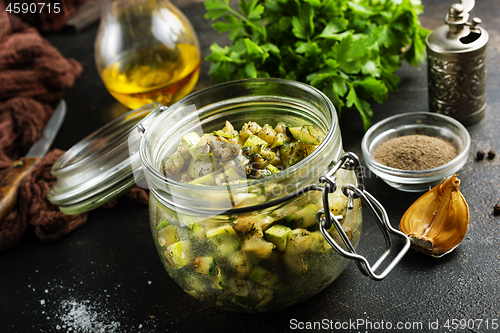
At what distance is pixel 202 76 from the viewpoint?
1.70 meters

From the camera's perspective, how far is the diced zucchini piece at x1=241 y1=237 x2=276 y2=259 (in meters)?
0.70

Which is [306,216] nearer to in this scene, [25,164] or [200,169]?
[200,169]

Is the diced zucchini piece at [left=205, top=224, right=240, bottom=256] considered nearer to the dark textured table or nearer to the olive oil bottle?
the dark textured table

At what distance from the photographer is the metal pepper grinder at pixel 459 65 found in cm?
112

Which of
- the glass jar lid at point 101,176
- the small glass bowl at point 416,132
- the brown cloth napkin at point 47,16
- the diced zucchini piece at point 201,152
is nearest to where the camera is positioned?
the diced zucchini piece at point 201,152

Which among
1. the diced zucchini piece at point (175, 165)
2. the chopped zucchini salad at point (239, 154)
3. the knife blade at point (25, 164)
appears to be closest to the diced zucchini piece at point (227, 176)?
the chopped zucchini salad at point (239, 154)

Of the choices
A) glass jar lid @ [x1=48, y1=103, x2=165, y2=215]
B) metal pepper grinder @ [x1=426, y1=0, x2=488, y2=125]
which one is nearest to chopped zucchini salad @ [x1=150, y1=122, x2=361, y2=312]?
glass jar lid @ [x1=48, y1=103, x2=165, y2=215]

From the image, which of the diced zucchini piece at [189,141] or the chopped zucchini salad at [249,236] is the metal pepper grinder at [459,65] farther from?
the diced zucchini piece at [189,141]

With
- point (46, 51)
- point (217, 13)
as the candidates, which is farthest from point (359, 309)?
point (46, 51)

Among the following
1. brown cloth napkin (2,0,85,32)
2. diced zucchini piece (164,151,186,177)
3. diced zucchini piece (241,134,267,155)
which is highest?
diced zucchini piece (241,134,267,155)

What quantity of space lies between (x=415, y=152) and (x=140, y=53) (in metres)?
0.95

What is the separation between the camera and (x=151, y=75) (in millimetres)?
1434

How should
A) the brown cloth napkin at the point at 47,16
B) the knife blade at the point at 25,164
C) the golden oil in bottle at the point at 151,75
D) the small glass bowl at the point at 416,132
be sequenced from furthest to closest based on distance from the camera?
the brown cloth napkin at the point at 47,16 < the golden oil in bottle at the point at 151,75 < the knife blade at the point at 25,164 < the small glass bowl at the point at 416,132

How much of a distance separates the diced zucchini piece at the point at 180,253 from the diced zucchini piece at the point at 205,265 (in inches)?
0.8
